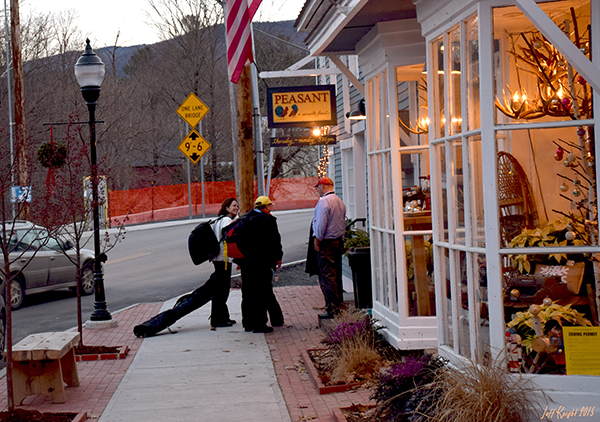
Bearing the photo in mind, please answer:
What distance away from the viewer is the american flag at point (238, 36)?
9.10 meters

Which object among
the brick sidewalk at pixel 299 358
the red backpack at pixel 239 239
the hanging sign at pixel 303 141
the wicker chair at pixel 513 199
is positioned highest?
the hanging sign at pixel 303 141

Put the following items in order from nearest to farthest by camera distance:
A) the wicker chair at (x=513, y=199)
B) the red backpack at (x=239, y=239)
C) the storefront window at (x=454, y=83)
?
the wicker chair at (x=513, y=199)
the storefront window at (x=454, y=83)
the red backpack at (x=239, y=239)

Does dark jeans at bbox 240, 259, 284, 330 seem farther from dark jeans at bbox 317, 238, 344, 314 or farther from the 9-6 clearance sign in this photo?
the 9-6 clearance sign

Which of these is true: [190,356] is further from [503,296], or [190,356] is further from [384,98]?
[503,296]

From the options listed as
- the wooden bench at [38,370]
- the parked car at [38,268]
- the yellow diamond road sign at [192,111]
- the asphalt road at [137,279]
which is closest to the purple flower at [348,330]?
the wooden bench at [38,370]

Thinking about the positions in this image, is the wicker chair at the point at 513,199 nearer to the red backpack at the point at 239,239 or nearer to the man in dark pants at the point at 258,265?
the man in dark pants at the point at 258,265

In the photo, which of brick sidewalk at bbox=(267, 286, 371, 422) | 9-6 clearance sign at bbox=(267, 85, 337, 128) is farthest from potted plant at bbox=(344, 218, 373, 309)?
9-6 clearance sign at bbox=(267, 85, 337, 128)

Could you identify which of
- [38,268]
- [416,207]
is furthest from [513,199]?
[38,268]

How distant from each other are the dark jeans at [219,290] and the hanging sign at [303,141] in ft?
18.3

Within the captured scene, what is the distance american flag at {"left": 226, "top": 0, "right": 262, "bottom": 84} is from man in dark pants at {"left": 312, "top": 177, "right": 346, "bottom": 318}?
2.02 meters

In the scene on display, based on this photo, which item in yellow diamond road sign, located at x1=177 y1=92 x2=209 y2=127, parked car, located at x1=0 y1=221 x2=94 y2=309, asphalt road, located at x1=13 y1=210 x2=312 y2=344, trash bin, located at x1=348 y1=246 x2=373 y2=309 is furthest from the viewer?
yellow diamond road sign, located at x1=177 y1=92 x2=209 y2=127

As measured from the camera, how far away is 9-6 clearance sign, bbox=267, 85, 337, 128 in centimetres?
1309

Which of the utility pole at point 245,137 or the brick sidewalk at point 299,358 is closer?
the brick sidewalk at point 299,358

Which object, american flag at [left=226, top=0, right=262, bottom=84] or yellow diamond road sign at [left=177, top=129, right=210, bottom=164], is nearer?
american flag at [left=226, top=0, right=262, bottom=84]
